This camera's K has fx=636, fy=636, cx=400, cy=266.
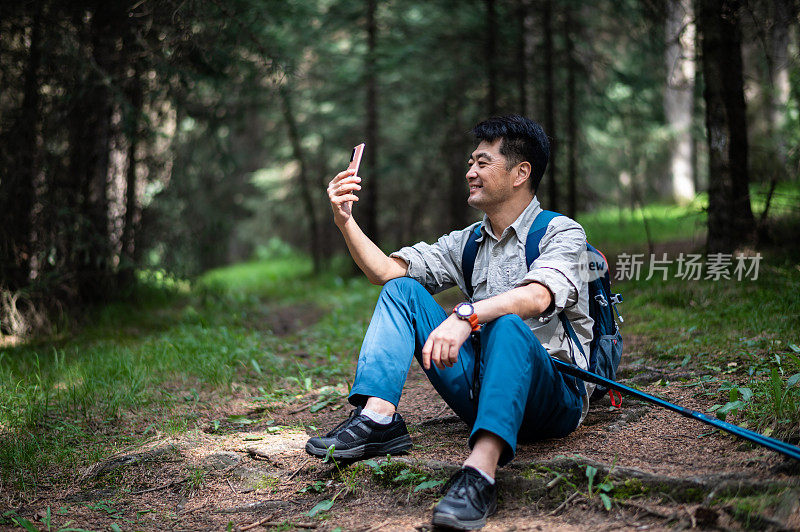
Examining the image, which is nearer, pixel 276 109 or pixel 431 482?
pixel 431 482

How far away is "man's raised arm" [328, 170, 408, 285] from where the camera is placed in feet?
11.1

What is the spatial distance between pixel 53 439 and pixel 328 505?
218 cm

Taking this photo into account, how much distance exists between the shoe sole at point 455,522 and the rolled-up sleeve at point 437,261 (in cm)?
138

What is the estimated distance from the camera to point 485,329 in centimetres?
303

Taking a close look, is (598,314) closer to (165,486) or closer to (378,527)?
(378,527)

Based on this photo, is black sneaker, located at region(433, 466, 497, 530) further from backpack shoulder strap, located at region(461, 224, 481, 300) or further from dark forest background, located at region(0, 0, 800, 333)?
dark forest background, located at region(0, 0, 800, 333)

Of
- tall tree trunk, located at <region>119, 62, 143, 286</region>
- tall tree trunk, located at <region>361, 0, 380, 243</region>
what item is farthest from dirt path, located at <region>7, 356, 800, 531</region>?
tall tree trunk, located at <region>361, 0, 380, 243</region>

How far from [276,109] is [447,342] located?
12.1 m

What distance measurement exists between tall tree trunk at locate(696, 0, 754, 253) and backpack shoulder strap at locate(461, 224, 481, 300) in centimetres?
419

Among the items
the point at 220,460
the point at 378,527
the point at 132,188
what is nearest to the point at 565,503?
the point at 378,527

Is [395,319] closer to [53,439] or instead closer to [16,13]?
[53,439]

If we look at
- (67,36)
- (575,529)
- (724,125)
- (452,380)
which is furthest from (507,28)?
(575,529)

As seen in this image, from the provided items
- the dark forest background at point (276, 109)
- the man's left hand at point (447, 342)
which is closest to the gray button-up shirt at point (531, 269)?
the man's left hand at point (447, 342)

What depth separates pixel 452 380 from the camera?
318 centimetres
